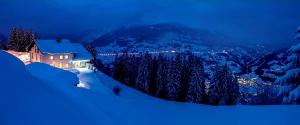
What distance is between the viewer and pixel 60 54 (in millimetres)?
74250

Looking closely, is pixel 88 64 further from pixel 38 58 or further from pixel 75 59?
pixel 38 58

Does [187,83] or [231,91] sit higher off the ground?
[187,83]

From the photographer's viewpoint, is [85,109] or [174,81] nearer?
→ [85,109]

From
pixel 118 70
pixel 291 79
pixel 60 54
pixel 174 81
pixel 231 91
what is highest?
pixel 60 54

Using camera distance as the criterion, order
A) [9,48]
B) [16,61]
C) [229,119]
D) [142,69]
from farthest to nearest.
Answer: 1. [9,48]
2. [142,69]
3. [229,119]
4. [16,61]

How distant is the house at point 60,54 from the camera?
7356cm

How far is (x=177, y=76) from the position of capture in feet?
198

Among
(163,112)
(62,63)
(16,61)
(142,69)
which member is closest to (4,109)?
(16,61)

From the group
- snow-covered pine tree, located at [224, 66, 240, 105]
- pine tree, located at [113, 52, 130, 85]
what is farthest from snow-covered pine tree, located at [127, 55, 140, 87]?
snow-covered pine tree, located at [224, 66, 240, 105]

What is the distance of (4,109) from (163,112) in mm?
23035

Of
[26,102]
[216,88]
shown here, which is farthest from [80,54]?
[26,102]

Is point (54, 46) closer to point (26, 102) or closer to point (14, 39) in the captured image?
point (14, 39)

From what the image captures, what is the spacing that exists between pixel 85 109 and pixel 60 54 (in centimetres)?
6137

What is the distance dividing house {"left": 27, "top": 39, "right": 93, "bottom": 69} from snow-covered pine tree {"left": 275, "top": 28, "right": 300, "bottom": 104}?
59255 mm
